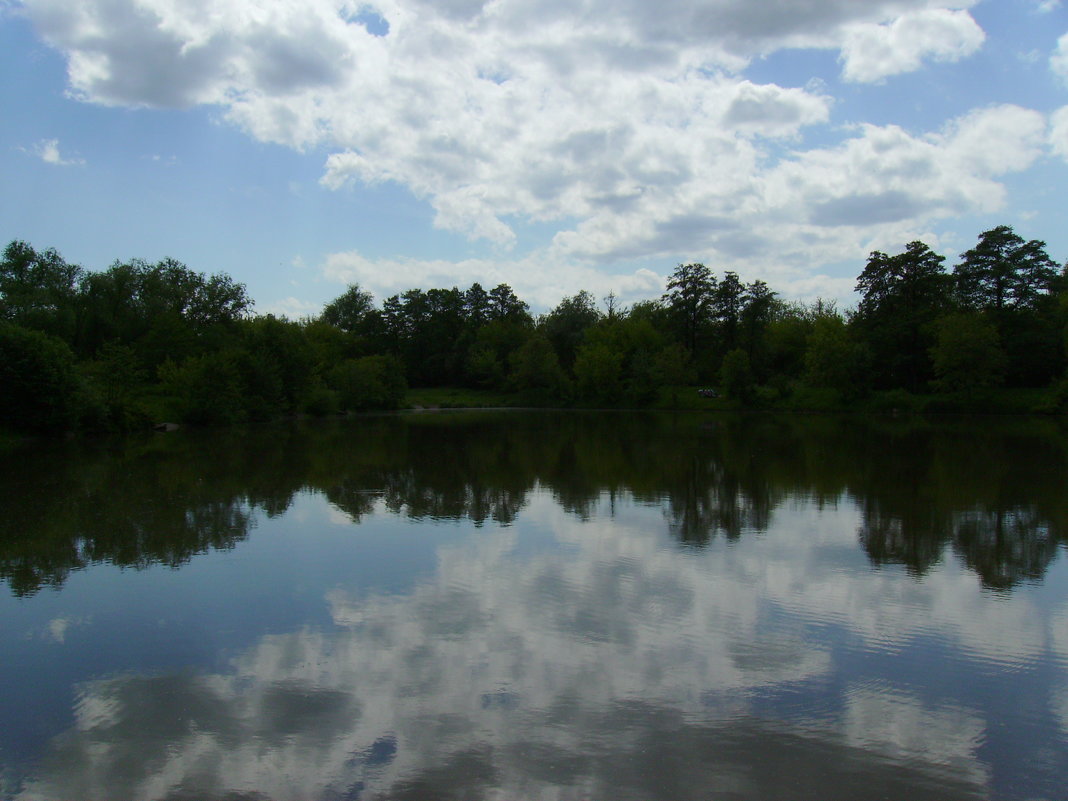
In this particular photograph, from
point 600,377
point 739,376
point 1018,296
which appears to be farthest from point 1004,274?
point 600,377

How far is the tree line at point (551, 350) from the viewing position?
4153 centimetres

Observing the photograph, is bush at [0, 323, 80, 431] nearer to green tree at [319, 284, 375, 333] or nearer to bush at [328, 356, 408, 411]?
bush at [328, 356, 408, 411]

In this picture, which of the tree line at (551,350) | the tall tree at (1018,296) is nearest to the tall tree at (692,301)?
the tree line at (551,350)

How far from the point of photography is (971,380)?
56594 millimetres

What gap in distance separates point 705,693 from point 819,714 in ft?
2.84

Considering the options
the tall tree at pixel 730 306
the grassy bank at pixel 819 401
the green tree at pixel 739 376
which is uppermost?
the tall tree at pixel 730 306

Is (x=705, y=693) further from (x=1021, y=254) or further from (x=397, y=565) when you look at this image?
(x=1021, y=254)

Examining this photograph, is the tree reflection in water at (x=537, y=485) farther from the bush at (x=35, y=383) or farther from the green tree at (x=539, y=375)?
the green tree at (x=539, y=375)

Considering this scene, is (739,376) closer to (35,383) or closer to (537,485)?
(537,485)

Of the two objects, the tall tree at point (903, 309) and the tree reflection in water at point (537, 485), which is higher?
the tall tree at point (903, 309)

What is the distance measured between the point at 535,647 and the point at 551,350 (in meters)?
76.9

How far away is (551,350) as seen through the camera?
83.8 meters

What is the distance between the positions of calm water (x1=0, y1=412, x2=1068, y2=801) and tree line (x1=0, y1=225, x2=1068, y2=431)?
27416 mm

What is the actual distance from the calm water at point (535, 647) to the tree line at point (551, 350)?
27.4 metres
